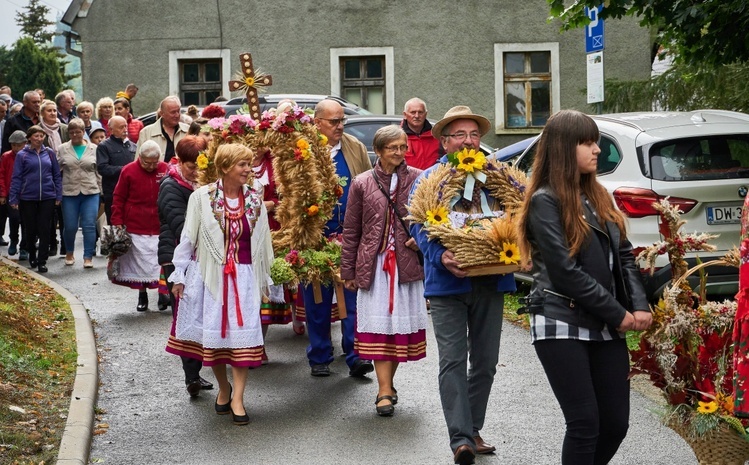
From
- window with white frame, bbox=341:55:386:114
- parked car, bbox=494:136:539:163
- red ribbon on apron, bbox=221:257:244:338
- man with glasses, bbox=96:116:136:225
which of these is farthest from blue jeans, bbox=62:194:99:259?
window with white frame, bbox=341:55:386:114

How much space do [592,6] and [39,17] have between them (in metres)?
67.2

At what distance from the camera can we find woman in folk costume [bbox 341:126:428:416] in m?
8.15

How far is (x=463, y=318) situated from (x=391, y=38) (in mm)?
22009

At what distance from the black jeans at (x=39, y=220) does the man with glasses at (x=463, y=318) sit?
32.1ft

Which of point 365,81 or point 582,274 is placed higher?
point 365,81

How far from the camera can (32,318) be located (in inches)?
424

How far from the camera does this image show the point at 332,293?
9.66 m

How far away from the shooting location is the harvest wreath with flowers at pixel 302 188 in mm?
9172

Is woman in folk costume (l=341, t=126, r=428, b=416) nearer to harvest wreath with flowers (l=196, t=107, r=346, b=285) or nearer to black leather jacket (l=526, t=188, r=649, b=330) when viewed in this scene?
harvest wreath with flowers (l=196, t=107, r=346, b=285)

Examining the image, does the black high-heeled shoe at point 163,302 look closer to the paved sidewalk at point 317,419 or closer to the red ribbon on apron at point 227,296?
the paved sidewalk at point 317,419

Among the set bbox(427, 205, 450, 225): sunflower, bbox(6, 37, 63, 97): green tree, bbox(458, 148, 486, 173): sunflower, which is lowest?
bbox(427, 205, 450, 225): sunflower

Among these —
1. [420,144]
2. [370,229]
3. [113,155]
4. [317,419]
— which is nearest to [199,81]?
[113,155]

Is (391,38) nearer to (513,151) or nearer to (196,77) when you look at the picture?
(196,77)

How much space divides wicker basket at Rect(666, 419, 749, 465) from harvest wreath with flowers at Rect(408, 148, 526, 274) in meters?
1.43
